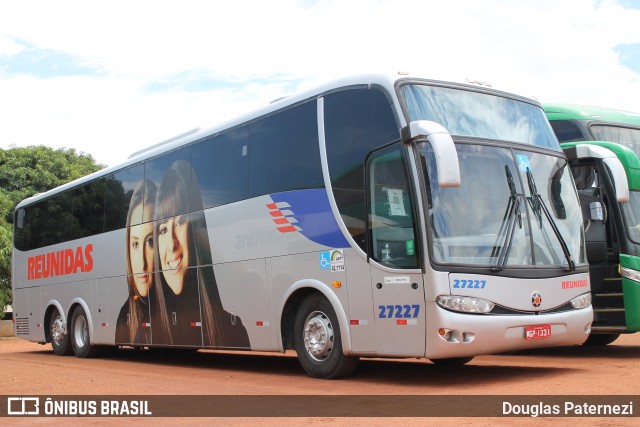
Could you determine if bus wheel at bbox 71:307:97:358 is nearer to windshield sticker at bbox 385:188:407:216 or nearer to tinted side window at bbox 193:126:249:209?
tinted side window at bbox 193:126:249:209

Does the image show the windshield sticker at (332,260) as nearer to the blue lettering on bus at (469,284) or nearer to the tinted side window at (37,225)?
the blue lettering on bus at (469,284)

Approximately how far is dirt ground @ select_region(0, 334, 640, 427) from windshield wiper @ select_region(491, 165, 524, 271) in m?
1.40

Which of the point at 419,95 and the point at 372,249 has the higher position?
the point at 419,95

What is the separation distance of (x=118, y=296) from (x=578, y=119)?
9158 mm

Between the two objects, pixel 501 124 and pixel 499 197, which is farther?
pixel 501 124

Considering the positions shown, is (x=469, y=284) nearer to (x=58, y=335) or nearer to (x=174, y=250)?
(x=174, y=250)

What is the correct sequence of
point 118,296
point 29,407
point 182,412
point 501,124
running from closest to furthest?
point 182,412 < point 29,407 < point 501,124 < point 118,296

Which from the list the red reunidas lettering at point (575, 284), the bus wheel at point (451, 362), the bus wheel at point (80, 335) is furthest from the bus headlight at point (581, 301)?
the bus wheel at point (80, 335)

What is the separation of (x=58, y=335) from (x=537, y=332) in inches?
502

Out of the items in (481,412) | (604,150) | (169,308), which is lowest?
(481,412)

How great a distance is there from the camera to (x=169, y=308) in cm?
1456

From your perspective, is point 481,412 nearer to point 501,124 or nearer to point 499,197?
point 499,197

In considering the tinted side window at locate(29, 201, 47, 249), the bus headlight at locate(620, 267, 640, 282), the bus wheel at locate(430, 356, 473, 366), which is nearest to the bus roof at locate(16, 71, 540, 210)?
the bus headlight at locate(620, 267, 640, 282)

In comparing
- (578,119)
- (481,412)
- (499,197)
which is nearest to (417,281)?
(499,197)
